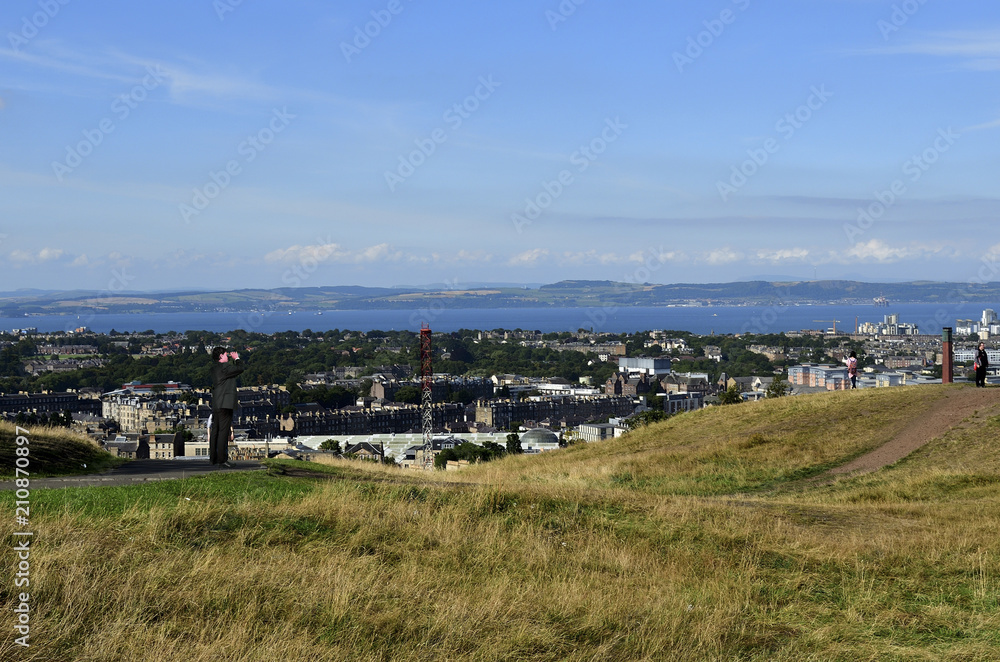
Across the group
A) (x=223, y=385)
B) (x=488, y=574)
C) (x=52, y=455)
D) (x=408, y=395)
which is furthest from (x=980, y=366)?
(x=408, y=395)

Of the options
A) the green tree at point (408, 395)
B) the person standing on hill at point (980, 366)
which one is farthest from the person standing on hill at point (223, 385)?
the green tree at point (408, 395)

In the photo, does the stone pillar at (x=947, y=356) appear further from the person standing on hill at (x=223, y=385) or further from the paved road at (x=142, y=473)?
the person standing on hill at (x=223, y=385)

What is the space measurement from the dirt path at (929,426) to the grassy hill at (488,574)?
4093 mm

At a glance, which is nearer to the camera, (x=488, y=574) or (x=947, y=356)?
(x=488, y=574)

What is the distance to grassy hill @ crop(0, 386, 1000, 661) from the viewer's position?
575cm

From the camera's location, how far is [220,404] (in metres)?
10.4

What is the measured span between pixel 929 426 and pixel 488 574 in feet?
44.0

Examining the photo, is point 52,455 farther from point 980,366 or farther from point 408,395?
point 408,395

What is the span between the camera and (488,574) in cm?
732

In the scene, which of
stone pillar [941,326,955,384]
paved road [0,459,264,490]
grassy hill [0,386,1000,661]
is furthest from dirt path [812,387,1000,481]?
paved road [0,459,264,490]

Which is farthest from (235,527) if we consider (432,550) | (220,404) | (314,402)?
(314,402)

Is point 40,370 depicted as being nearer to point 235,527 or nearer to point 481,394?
point 481,394

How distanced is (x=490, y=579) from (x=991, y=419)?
1370 cm

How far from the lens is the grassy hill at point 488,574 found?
5.75 meters
